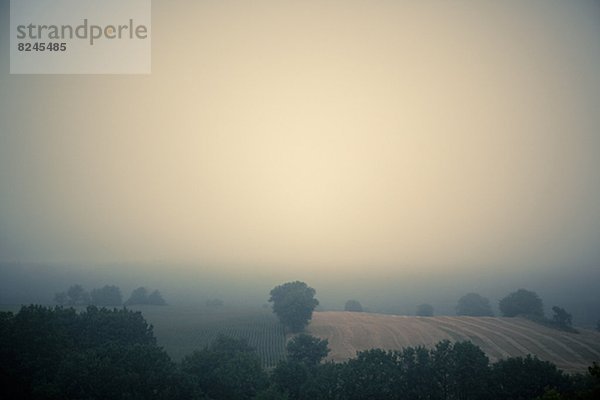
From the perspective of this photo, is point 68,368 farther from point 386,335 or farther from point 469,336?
point 469,336

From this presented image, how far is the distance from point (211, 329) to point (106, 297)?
2539 inches

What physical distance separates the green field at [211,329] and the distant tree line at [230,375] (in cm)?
2645

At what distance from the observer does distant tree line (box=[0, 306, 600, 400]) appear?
27172mm

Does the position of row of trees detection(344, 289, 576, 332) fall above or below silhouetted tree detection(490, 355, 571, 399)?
below

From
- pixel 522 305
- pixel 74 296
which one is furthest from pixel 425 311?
pixel 74 296

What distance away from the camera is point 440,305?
170875mm

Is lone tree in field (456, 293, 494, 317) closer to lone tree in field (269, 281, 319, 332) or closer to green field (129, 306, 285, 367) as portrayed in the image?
lone tree in field (269, 281, 319, 332)

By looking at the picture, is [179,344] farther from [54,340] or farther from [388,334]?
[388,334]

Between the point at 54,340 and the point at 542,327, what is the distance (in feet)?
321

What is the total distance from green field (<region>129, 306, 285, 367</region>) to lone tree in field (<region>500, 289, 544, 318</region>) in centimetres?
6964

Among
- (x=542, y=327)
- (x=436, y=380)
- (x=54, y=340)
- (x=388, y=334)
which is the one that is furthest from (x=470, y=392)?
(x=542, y=327)

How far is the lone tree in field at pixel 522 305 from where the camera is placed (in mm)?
92625

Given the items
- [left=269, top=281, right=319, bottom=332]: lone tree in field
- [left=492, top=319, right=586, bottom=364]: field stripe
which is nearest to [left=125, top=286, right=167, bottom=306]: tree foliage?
[left=269, top=281, right=319, bottom=332]: lone tree in field

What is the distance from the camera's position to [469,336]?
71.6m
